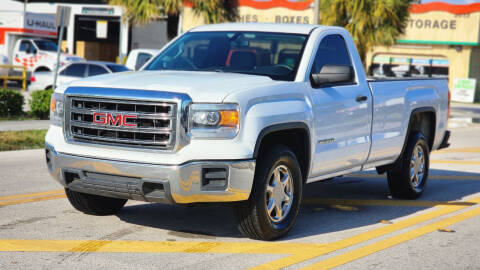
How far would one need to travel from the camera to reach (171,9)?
1029 inches

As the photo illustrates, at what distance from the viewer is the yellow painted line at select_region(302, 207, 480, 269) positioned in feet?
18.9

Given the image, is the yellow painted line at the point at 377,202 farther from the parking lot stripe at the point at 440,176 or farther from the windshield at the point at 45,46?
the windshield at the point at 45,46

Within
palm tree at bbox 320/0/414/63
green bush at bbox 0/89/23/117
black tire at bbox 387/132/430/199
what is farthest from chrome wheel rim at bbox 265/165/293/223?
palm tree at bbox 320/0/414/63

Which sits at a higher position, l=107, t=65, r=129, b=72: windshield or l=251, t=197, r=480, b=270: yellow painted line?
l=251, t=197, r=480, b=270: yellow painted line

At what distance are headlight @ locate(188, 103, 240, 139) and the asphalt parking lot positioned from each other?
37.7 inches

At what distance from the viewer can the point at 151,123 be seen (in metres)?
5.92

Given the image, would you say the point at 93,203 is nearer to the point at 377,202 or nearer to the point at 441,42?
the point at 377,202

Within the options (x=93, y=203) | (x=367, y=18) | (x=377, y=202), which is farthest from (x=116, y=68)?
(x=93, y=203)

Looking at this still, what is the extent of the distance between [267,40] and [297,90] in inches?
38.3

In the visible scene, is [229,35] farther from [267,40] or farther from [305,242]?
[305,242]

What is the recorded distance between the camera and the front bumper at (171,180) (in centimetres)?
576

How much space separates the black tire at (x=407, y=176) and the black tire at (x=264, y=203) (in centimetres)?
263

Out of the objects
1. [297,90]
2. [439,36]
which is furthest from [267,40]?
[439,36]

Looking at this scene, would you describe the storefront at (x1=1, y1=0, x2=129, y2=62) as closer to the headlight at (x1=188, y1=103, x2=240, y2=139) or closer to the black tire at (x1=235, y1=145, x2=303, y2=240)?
the black tire at (x1=235, y1=145, x2=303, y2=240)
